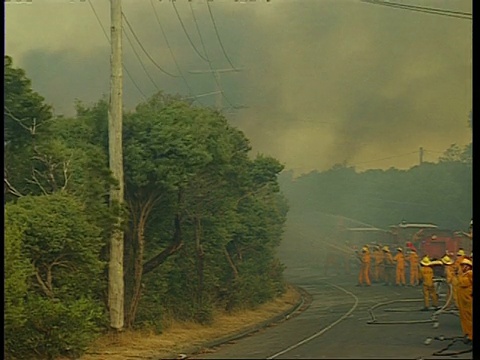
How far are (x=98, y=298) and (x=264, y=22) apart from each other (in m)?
2.26

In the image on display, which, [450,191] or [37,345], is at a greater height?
[450,191]

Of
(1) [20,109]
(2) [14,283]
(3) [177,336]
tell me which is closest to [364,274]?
(3) [177,336]

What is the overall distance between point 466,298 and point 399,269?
20.3 inches

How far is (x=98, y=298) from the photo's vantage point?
5.26 meters

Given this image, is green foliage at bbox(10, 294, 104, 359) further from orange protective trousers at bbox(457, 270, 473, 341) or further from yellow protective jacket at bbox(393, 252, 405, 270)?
orange protective trousers at bbox(457, 270, 473, 341)

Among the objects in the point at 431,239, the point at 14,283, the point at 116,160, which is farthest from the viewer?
the point at 431,239

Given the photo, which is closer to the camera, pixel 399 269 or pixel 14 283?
pixel 14 283

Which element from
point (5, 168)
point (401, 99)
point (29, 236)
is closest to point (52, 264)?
point (29, 236)

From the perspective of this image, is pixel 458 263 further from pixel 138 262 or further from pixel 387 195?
pixel 138 262

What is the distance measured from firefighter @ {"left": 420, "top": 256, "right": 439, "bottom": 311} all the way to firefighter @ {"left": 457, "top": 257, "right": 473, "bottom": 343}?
186 millimetres

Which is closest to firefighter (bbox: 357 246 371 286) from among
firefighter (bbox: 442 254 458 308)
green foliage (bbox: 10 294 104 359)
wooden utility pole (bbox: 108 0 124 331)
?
firefighter (bbox: 442 254 458 308)

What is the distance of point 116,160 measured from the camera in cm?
526

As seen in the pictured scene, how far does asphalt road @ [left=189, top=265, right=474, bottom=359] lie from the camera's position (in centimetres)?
548

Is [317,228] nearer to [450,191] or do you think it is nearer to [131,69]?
[450,191]
